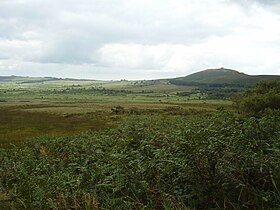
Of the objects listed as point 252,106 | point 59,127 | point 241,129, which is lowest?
point 59,127

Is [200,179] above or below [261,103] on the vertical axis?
above

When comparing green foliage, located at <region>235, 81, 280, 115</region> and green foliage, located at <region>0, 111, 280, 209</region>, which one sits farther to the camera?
green foliage, located at <region>235, 81, 280, 115</region>

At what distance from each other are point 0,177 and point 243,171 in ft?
36.1

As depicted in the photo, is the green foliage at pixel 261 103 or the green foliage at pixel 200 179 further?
the green foliage at pixel 261 103

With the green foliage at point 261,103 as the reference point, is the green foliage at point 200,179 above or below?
above

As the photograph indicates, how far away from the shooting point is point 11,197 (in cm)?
945

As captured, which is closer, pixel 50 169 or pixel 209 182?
pixel 209 182

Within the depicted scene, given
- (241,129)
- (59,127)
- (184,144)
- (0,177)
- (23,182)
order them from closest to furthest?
1. (184,144)
2. (241,129)
3. (23,182)
4. (0,177)
5. (59,127)

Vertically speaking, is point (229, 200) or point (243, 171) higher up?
point (243, 171)

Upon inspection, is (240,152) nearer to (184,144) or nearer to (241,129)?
(184,144)

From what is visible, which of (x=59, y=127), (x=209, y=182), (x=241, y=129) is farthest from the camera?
(x=59, y=127)

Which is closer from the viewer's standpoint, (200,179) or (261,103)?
(200,179)

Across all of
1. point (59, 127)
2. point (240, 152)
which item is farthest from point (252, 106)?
point (240, 152)

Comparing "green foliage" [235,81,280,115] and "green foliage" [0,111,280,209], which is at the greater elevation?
"green foliage" [0,111,280,209]
